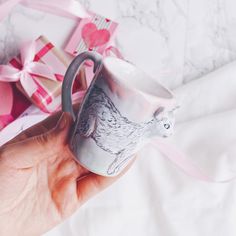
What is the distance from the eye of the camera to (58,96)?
0.98 m

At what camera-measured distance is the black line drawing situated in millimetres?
623

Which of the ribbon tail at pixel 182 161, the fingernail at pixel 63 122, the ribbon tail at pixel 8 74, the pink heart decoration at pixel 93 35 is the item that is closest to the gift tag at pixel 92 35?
the pink heart decoration at pixel 93 35

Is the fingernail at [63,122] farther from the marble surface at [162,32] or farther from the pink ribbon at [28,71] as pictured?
the marble surface at [162,32]

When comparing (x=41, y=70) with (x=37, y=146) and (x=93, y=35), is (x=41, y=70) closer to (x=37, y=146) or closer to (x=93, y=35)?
(x=93, y=35)

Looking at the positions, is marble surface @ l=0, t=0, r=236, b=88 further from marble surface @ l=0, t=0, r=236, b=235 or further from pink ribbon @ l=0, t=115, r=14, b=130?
pink ribbon @ l=0, t=115, r=14, b=130

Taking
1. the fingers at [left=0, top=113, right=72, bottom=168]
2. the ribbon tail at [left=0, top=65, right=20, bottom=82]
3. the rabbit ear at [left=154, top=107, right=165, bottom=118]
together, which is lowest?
the ribbon tail at [left=0, top=65, right=20, bottom=82]

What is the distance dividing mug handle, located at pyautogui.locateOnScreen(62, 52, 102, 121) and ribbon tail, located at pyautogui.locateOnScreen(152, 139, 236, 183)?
15.0 inches

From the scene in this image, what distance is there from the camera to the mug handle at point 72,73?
2.12ft

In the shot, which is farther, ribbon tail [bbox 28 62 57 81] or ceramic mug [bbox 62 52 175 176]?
ribbon tail [bbox 28 62 57 81]

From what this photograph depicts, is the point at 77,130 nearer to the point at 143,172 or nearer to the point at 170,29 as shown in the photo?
the point at 143,172

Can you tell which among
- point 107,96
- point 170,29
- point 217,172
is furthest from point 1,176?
point 170,29

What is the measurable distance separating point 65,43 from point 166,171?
344mm

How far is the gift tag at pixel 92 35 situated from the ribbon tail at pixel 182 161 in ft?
0.78

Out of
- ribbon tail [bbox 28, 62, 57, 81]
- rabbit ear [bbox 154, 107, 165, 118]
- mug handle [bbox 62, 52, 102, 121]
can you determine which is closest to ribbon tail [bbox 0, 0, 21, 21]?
ribbon tail [bbox 28, 62, 57, 81]
